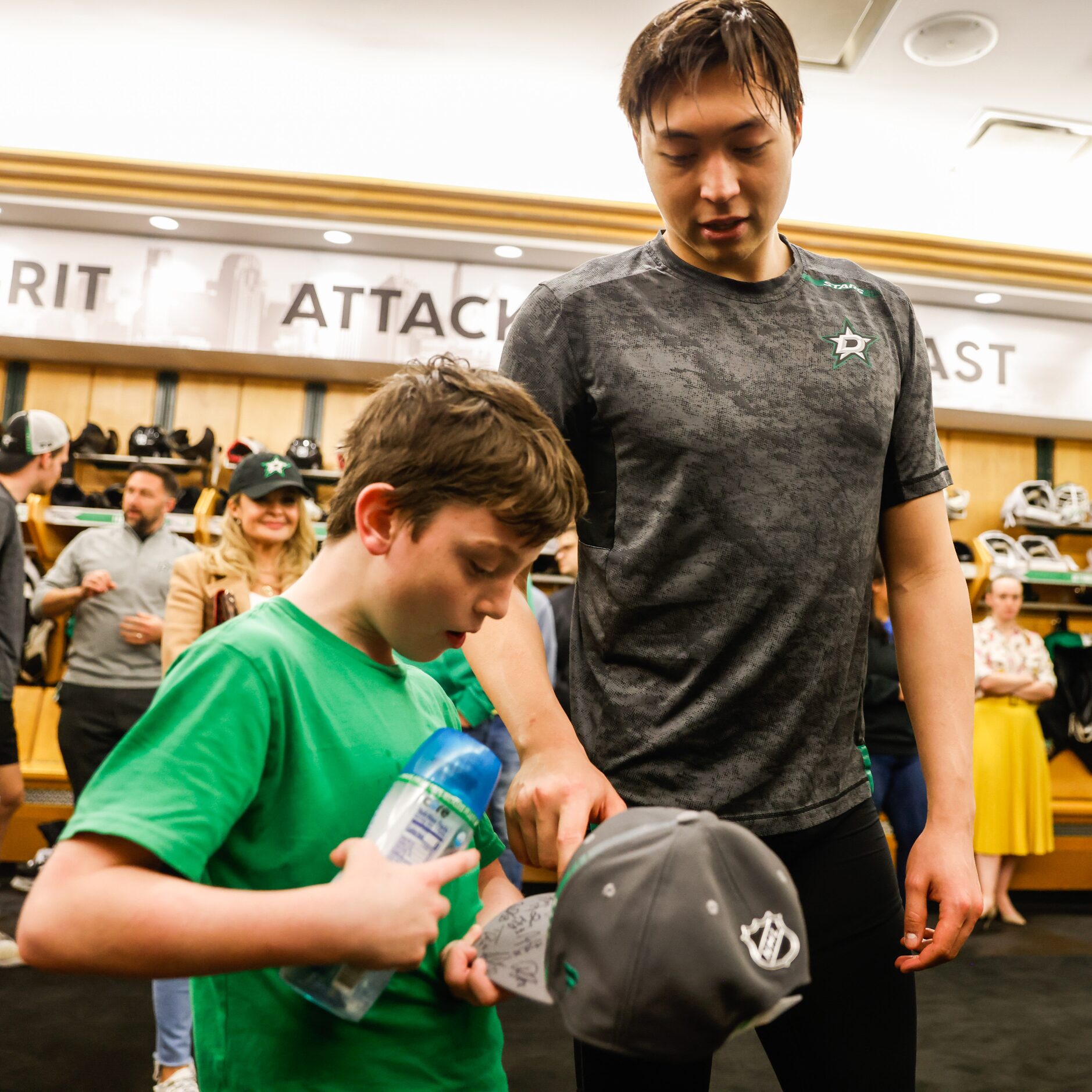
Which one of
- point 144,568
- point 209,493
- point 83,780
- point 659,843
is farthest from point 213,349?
point 659,843

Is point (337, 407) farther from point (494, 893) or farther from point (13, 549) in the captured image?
point (494, 893)

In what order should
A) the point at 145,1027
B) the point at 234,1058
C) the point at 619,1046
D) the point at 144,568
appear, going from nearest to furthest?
1. the point at 619,1046
2. the point at 234,1058
3. the point at 145,1027
4. the point at 144,568

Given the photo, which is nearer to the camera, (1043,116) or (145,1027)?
(145,1027)

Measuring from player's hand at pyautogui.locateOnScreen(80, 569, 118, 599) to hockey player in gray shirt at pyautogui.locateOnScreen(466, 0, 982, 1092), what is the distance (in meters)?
3.46

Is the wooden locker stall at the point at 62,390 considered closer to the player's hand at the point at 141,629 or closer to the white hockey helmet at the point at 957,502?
the player's hand at the point at 141,629

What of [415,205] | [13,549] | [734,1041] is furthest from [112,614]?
[734,1041]

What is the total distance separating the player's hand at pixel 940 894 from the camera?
3.26 ft

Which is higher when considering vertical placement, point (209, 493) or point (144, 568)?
point (209, 493)

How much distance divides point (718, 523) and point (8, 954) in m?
3.67

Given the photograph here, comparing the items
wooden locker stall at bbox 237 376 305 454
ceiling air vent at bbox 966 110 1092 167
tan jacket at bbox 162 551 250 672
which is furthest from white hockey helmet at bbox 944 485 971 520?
tan jacket at bbox 162 551 250 672

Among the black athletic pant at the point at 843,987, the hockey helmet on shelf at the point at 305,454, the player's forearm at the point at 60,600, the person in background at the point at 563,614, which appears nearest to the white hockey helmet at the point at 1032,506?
the person in background at the point at 563,614

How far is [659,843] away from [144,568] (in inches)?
154

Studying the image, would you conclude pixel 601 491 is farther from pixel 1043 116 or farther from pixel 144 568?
pixel 1043 116

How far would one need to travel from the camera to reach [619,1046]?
627 millimetres
